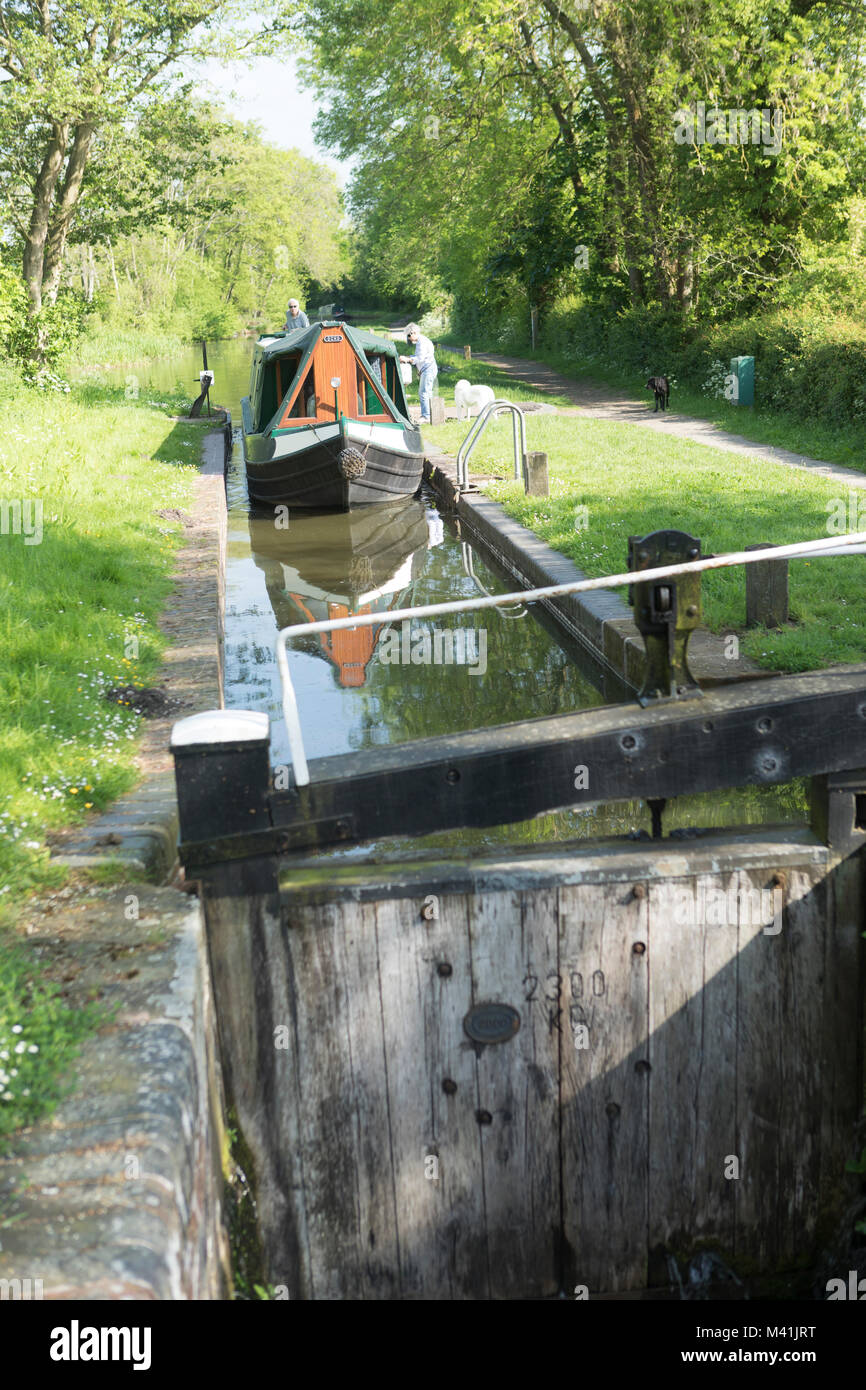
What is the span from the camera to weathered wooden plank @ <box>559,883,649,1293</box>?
142 inches

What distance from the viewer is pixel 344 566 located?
1102 centimetres

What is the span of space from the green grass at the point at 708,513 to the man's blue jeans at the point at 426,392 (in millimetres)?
3889

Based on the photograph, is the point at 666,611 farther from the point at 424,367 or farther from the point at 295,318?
the point at 424,367

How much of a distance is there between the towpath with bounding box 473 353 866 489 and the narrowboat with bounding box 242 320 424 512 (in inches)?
148

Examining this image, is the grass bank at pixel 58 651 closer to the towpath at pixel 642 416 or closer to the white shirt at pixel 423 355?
the towpath at pixel 642 416

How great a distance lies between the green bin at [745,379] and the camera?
16.8m

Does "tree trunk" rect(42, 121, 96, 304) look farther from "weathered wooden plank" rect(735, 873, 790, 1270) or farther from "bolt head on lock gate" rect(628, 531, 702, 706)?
"weathered wooden plank" rect(735, 873, 790, 1270)

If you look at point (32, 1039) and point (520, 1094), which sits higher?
point (32, 1039)

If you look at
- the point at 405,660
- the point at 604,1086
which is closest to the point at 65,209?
the point at 405,660

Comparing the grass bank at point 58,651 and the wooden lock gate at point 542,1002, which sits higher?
the grass bank at point 58,651
